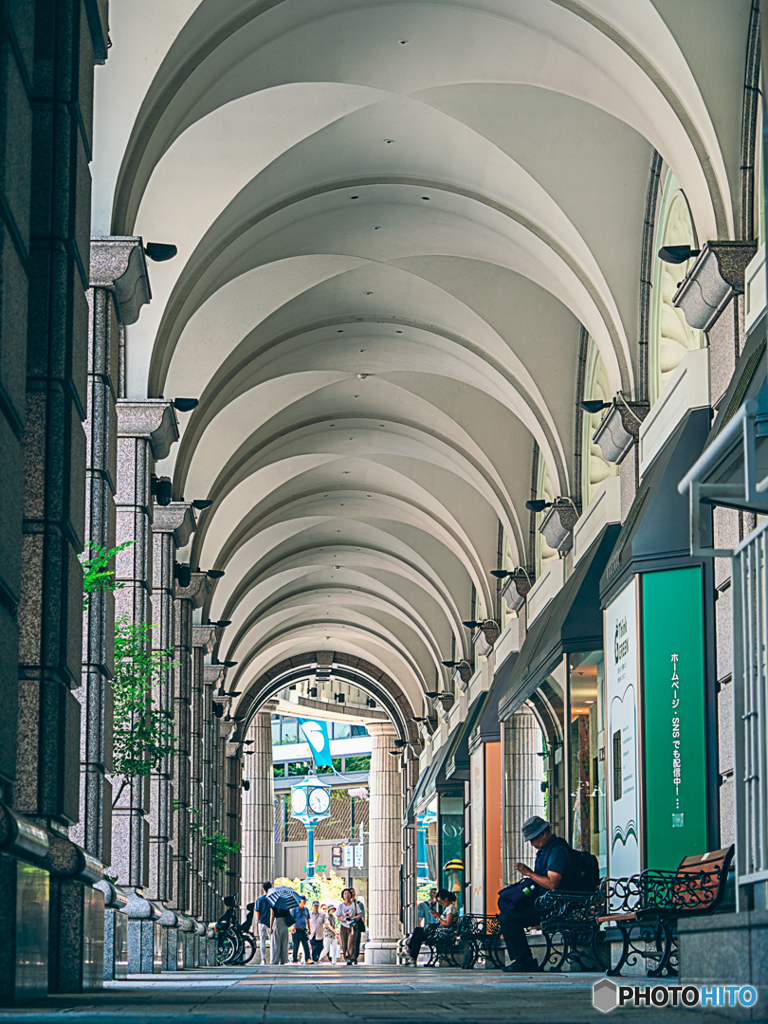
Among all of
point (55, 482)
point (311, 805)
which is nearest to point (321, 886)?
point (311, 805)

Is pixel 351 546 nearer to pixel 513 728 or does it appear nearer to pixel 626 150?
pixel 513 728

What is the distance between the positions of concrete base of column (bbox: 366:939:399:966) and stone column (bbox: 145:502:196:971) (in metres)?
23.9

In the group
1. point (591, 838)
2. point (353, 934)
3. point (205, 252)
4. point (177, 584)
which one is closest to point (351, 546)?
point (353, 934)

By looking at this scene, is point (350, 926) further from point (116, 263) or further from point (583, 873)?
point (116, 263)

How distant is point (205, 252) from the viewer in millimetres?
11945

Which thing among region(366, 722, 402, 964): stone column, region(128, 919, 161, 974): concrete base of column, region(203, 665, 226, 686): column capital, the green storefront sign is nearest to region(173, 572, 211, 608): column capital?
region(203, 665, 226, 686): column capital

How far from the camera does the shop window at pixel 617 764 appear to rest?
11258mm

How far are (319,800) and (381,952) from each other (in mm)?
24509

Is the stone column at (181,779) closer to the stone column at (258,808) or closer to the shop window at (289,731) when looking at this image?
the stone column at (258,808)

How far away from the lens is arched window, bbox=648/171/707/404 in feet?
37.3

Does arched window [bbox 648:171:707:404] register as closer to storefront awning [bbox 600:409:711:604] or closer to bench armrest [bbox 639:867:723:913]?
storefront awning [bbox 600:409:711:604]

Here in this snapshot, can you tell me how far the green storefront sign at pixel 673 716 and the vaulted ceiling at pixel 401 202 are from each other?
278 cm

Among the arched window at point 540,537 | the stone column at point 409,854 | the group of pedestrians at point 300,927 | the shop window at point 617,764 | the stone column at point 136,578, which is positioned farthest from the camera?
the stone column at point 409,854

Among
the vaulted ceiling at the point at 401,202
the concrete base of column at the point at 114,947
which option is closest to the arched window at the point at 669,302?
the vaulted ceiling at the point at 401,202
